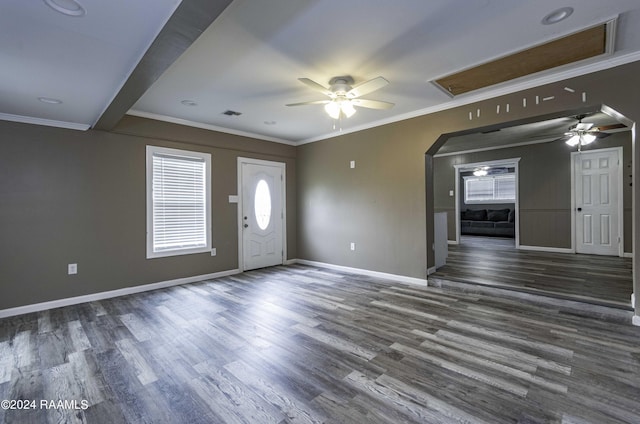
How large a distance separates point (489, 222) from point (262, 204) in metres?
8.00

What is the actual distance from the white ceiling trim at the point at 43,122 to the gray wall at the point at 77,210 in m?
0.06

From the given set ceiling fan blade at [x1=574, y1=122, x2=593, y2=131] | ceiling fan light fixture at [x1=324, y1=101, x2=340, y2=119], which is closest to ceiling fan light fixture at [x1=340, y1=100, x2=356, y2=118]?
ceiling fan light fixture at [x1=324, y1=101, x2=340, y2=119]

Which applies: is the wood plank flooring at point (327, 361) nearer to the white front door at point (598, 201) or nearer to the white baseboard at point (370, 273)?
the white baseboard at point (370, 273)

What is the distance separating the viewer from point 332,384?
2051mm

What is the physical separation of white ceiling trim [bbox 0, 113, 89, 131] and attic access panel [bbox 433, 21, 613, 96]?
458cm

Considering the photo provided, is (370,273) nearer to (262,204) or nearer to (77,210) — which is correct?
(262,204)

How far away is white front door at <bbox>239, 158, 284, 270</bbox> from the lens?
559 cm

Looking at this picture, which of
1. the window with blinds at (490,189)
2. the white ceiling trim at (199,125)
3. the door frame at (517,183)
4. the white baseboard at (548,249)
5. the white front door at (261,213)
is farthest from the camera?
the window with blinds at (490,189)

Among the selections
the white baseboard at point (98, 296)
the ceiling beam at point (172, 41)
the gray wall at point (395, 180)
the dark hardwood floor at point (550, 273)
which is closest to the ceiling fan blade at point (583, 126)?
the gray wall at point (395, 180)

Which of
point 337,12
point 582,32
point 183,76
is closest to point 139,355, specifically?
point 183,76

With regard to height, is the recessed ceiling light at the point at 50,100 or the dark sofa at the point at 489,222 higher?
the recessed ceiling light at the point at 50,100

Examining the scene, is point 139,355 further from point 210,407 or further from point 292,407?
point 292,407

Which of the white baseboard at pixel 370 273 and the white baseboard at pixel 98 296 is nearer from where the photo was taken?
the white baseboard at pixel 98 296

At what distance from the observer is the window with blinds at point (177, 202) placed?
4.48m
